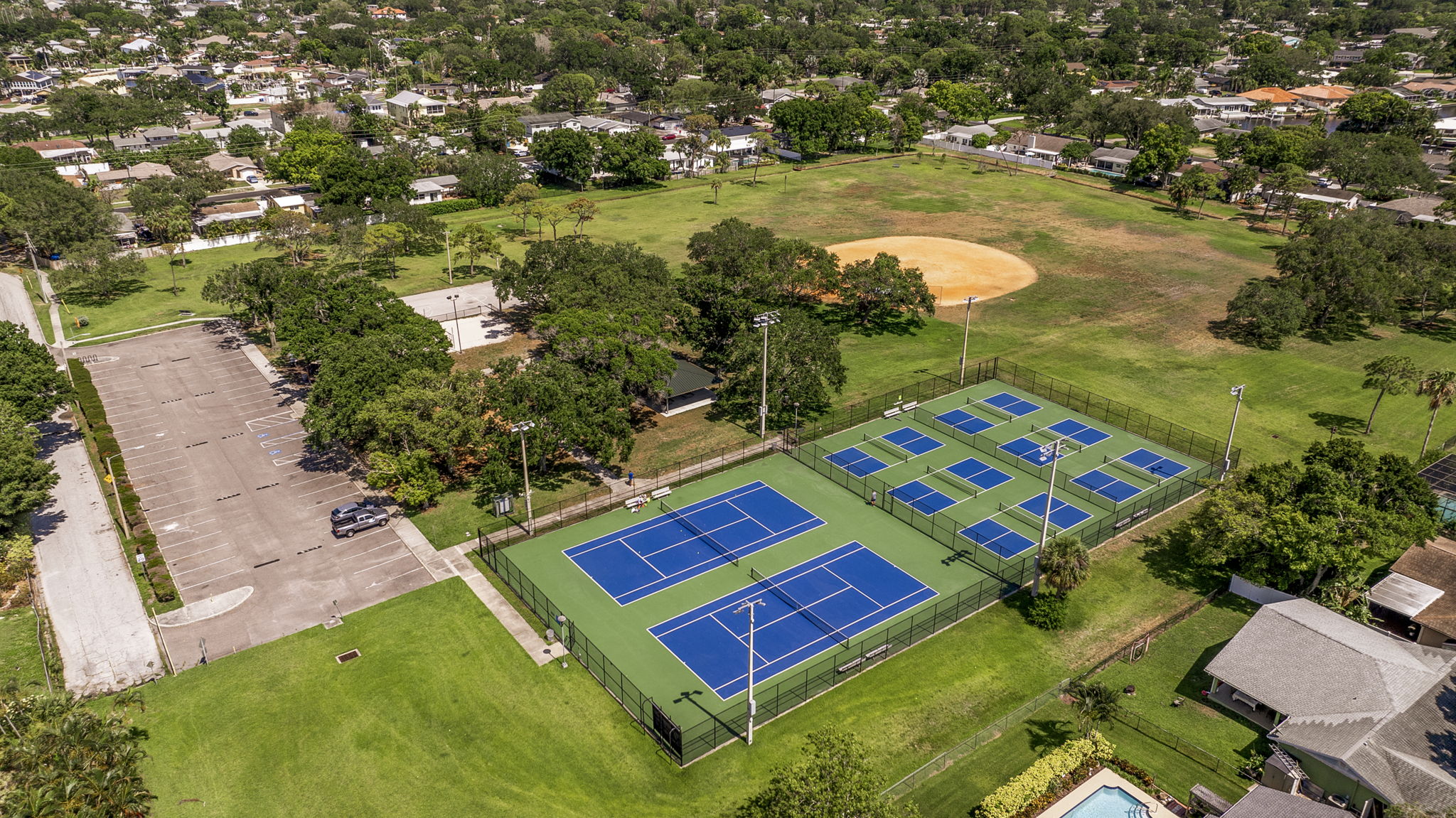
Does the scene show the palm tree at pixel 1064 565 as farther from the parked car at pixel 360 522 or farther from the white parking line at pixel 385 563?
the parked car at pixel 360 522

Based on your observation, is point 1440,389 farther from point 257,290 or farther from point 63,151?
point 63,151

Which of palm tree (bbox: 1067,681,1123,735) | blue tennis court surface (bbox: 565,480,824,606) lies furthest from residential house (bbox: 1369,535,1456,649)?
blue tennis court surface (bbox: 565,480,824,606)

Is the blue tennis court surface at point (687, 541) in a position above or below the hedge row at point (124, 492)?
below

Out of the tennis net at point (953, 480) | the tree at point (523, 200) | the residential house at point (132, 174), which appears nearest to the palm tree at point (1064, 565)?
the tennis net at point (953, 480)

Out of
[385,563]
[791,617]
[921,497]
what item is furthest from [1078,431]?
[385,563]

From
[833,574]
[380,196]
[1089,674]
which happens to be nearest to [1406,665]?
[1089,674]

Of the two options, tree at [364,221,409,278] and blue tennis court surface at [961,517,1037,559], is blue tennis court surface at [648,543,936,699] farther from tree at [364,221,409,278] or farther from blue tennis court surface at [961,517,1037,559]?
tree at [364,221,409,278]
